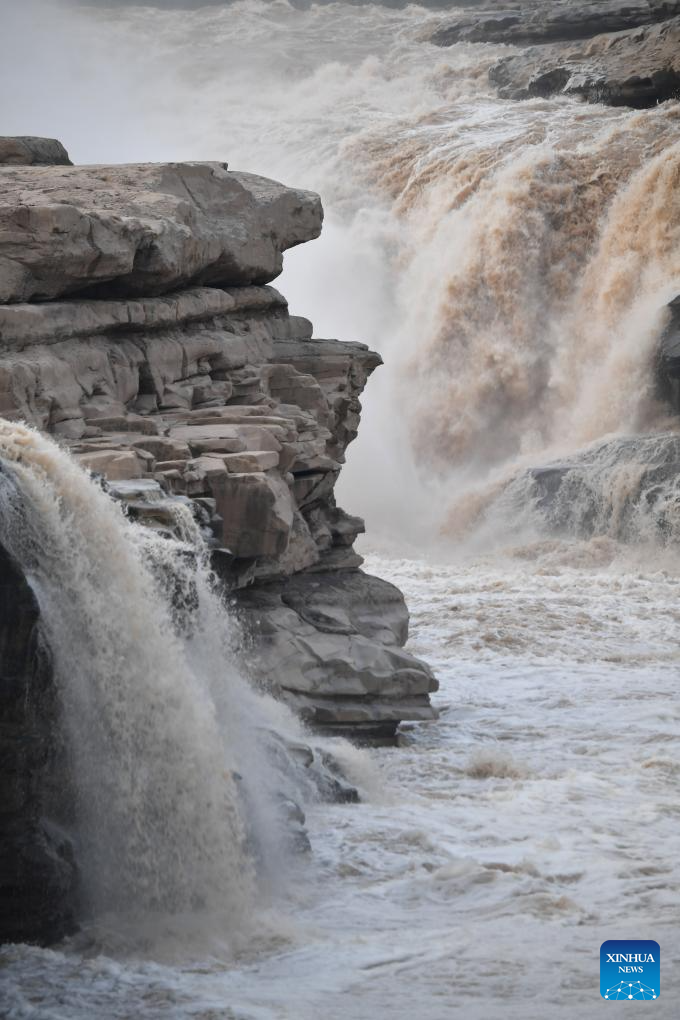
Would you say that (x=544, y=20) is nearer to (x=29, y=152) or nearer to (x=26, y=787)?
(x=29, y=152)

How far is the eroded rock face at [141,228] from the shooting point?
1078 cm

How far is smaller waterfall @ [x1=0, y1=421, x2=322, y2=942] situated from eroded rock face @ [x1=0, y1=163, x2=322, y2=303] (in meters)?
2.99

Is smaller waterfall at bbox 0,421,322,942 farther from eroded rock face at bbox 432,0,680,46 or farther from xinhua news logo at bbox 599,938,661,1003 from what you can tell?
eroded rock face at bbox 432,0,680,46

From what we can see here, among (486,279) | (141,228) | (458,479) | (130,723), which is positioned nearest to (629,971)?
(130,723)

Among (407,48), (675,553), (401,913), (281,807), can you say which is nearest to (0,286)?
(281,807)

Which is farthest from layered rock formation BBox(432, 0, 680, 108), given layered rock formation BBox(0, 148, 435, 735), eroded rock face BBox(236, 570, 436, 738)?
eroded rock face BBox(236, 570, 436, 738)

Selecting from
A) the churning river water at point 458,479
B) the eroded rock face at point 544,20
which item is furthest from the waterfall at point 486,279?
the eroded rock face at point 544,20

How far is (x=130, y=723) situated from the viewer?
24.8 feet

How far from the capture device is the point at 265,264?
44.9ft

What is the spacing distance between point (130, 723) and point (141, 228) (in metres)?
5.37

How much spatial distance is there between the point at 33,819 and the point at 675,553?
473 inches

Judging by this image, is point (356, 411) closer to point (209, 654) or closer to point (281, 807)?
point (209, 654)

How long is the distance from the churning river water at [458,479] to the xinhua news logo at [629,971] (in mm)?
78

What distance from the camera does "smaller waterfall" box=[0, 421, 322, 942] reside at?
23.5ft
